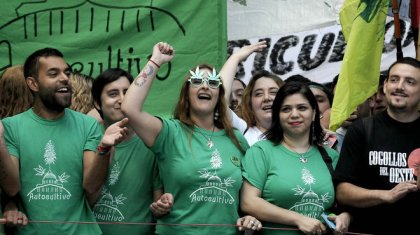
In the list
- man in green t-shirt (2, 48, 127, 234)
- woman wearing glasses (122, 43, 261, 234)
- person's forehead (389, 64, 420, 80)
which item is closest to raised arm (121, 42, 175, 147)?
woman wearing glasses (122, 43, 261, 234)

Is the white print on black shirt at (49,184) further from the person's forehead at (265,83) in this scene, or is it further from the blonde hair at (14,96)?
A: the person's forehead at (265,83)

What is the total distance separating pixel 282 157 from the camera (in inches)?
227

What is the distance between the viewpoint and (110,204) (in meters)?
5.76

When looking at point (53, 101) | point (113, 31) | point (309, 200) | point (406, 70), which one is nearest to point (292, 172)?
point (309, 200)

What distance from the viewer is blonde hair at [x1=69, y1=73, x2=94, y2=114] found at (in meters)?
6.69

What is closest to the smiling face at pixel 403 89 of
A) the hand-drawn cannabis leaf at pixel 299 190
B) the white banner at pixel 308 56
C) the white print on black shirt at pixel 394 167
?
the white print on black shirt at pixel 394 167

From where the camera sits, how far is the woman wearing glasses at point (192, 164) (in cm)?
553

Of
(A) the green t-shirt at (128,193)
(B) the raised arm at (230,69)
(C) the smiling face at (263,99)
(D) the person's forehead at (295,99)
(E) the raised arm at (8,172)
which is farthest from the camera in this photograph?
(C) the smiling face at (263,99)

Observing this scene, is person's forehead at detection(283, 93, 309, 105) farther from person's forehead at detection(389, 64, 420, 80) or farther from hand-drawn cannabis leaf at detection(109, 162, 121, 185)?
hand-drawn cannabis leaf at detection(109, 162, 121, 185)

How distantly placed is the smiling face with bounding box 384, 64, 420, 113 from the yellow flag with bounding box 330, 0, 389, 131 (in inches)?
38.0

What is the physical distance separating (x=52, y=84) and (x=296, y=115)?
58.5 inches

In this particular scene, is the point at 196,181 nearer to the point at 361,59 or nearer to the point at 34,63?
the point at 34,63

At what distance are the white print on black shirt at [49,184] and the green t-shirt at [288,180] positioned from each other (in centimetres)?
108

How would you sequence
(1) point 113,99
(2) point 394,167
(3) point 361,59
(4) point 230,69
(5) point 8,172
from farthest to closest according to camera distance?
(3) point 361,59, (4) point 230,69, (1) point 113,99, (2) point 394,167, (5) point 8,172
